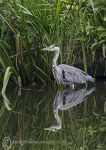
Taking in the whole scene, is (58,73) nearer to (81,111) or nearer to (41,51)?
(41,51)

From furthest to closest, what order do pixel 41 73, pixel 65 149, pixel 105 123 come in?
pixel 41 73 → pixel 105 123 → pixel 65 149

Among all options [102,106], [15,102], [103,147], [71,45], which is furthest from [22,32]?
[103,147]

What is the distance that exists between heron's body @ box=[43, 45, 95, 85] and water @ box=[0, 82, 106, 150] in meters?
0.24

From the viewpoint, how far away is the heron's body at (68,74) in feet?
30.9

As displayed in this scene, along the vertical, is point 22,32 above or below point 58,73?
above

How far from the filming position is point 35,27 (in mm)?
9172

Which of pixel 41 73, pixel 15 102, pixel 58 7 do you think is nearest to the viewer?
pixel 15 102

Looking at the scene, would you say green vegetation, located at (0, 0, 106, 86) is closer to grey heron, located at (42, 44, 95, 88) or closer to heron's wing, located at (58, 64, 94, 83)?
grey heron, located at (42, 44, 95, 88)

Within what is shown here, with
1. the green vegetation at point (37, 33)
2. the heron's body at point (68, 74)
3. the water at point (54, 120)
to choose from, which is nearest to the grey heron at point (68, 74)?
the heron's body at point (68, 74)

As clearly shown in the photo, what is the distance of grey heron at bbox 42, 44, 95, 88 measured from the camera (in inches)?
371

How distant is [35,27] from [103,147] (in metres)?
4.13

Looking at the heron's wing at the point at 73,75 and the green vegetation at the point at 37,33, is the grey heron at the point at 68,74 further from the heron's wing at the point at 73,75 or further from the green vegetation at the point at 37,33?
the green vegetation at the point at 37,33

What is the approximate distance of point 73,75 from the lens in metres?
9.72

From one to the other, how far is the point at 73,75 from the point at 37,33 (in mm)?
1060
